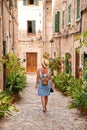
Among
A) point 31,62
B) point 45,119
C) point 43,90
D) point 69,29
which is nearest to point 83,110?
point 45,119

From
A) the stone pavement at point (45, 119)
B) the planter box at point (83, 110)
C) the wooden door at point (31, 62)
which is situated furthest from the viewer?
the wooden door at point (31, 62)

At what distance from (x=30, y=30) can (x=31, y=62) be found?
3.35m

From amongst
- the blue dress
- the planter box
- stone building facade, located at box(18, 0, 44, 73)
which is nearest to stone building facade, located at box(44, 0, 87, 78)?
the blue dress

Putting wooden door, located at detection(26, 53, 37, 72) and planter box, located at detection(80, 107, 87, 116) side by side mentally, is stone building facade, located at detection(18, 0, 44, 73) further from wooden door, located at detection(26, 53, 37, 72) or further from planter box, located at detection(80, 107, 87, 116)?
planter box, located at detection(80, 107, 87, 116)

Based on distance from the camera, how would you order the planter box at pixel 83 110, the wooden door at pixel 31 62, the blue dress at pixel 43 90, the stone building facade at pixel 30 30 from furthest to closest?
the wooden door at pixel 31 62 < the stone building facade at pixel 30 30 < the blue dress at pixel 43 90 < the planter box at pixel 83 110

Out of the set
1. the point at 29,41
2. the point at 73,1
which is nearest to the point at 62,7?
the point at 73,1

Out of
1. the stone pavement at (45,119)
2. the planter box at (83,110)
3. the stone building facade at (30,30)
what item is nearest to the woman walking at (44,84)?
the stone pavement at (45,119)

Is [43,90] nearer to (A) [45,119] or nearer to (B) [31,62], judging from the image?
(A) [45,119]

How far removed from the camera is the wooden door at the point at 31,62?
3597 cm

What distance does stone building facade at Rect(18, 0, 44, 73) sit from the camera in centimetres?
3584

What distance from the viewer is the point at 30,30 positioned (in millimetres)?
36094

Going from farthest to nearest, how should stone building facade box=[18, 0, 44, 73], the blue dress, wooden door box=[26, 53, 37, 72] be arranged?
wooden door box=[26, 53, 37, 72]
stone building facade box=[18, 0, 44, 73]
the blue dress

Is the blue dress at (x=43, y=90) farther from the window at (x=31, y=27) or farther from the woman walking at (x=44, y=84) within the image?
the window at (x=31, y=27)

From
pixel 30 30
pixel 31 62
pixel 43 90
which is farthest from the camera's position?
pixel 30 30
